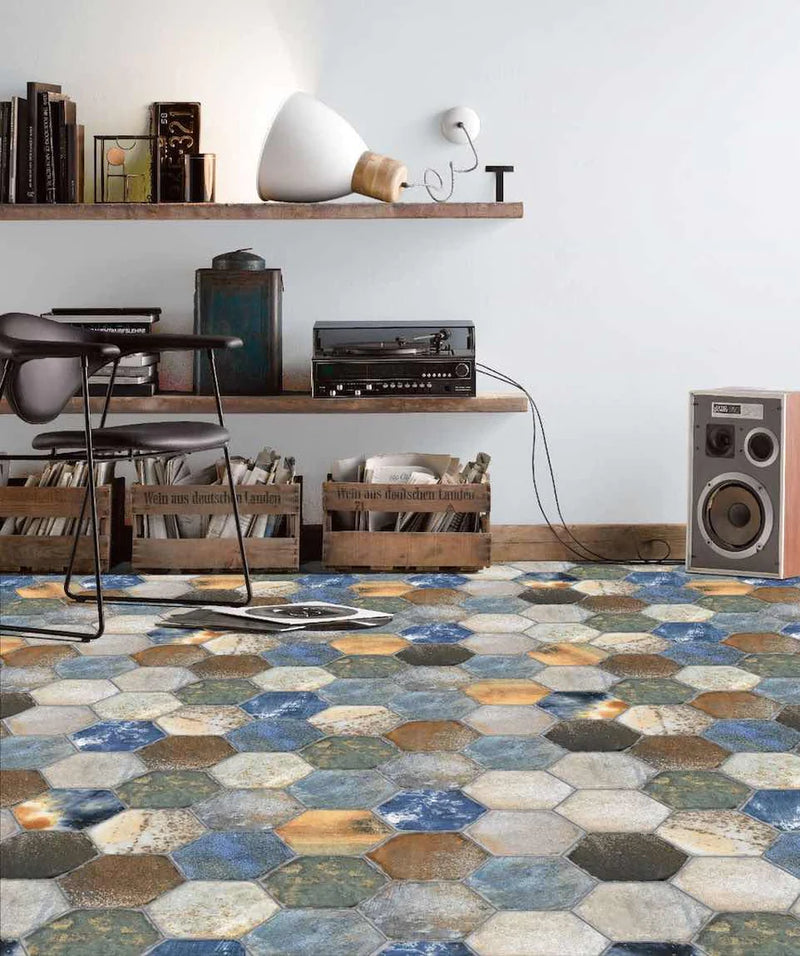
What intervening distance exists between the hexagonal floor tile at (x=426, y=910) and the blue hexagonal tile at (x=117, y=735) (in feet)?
2.62

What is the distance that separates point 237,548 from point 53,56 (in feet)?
5.77

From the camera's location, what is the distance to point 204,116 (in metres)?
4.22

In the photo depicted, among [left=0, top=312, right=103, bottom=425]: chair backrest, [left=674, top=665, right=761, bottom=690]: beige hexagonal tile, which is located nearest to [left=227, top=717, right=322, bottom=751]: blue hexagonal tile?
[left=674, top=665, right=761, bottom=690]: beige hexagonal tile

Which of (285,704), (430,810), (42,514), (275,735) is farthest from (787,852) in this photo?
(42,514)

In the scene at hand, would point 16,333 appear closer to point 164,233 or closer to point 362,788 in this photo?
point 164,233

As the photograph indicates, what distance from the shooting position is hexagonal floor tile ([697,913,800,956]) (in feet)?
5.50

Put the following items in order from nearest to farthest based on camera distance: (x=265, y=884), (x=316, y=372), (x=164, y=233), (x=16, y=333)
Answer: (x=265, y=884)
(x=16, y=333)
(x=316, y=372)
(x=164, y=233)

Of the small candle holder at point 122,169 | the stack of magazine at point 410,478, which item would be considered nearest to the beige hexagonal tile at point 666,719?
the stack of magazine at point 410,478

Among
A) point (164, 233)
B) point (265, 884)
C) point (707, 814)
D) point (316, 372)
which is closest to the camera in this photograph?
point (265, 884)

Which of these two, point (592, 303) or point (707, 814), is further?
point (592, 303)

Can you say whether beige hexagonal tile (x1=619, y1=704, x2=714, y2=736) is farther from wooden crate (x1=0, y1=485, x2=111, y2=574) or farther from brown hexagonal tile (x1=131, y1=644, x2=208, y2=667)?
wooden crate (x1=0, y1=485, x2=111, y2=574)

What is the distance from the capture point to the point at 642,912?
1790 millimetres

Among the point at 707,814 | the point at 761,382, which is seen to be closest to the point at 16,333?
the point at 707,814

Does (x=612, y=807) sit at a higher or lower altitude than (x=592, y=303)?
lower
